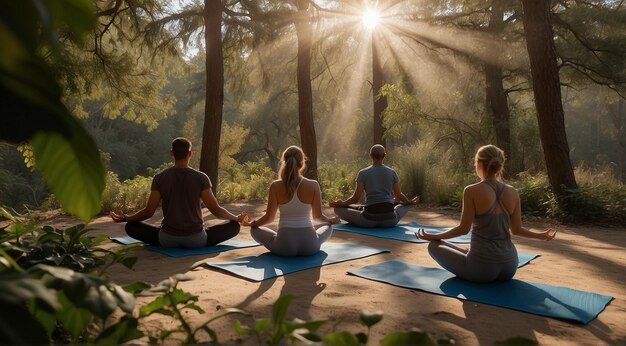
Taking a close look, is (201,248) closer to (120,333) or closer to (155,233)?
(155,233)

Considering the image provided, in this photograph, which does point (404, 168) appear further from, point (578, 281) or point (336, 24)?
point (578, 281)

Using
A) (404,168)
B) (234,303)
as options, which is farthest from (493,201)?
(404,168)

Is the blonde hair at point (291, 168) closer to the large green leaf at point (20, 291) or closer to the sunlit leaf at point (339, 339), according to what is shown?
the sunlit leaf at point (339, 339)

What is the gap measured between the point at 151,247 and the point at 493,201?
11.5 feet

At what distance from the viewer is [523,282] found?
3.58 metres

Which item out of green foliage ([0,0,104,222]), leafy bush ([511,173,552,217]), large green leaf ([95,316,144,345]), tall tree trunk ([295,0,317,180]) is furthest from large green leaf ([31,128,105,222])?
tall tree trunk ([295,0,317,180])

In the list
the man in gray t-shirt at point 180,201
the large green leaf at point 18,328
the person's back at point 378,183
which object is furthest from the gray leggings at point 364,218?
the large green leaf at point 18,328

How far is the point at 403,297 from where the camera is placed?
3.16 m

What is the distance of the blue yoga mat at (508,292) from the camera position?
114 inches

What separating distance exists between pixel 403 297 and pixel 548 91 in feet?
19.5

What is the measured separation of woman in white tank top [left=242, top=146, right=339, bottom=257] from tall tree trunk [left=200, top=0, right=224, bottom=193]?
5.18 metres

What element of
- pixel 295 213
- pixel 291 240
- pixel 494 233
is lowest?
pixel 291 240

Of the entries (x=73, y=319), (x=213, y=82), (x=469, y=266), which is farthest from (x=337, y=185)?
(x=73, y=319)

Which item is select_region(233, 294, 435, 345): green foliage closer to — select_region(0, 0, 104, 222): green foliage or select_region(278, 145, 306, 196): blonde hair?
select_region(0, 0, 104, 222): green foliage
